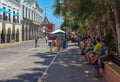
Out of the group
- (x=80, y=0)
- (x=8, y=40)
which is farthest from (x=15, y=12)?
(x=80, y=0)

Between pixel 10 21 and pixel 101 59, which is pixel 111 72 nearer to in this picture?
pixel 101 59

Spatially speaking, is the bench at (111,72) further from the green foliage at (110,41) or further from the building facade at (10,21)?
the building facade at (10,21)

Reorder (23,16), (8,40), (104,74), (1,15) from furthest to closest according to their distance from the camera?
(23,16), (8,40), (1,15), (104,74)

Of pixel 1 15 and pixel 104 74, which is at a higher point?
pixel 1 15

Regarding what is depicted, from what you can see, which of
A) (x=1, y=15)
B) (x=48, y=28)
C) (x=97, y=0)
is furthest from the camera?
(x=48, y=28)

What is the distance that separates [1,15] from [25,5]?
79.0ft

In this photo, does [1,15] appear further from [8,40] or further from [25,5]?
[25,5]

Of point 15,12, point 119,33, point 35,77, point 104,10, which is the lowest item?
point 35,77

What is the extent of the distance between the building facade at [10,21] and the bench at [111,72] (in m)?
47.7

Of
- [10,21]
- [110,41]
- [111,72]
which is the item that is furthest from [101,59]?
[10,21]

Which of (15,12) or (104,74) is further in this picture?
(15,12)

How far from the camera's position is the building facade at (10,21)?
62.4 metres

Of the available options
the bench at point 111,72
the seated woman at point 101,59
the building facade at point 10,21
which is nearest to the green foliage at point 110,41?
the seated woman at point 101,59

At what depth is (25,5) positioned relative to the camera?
8412cm
